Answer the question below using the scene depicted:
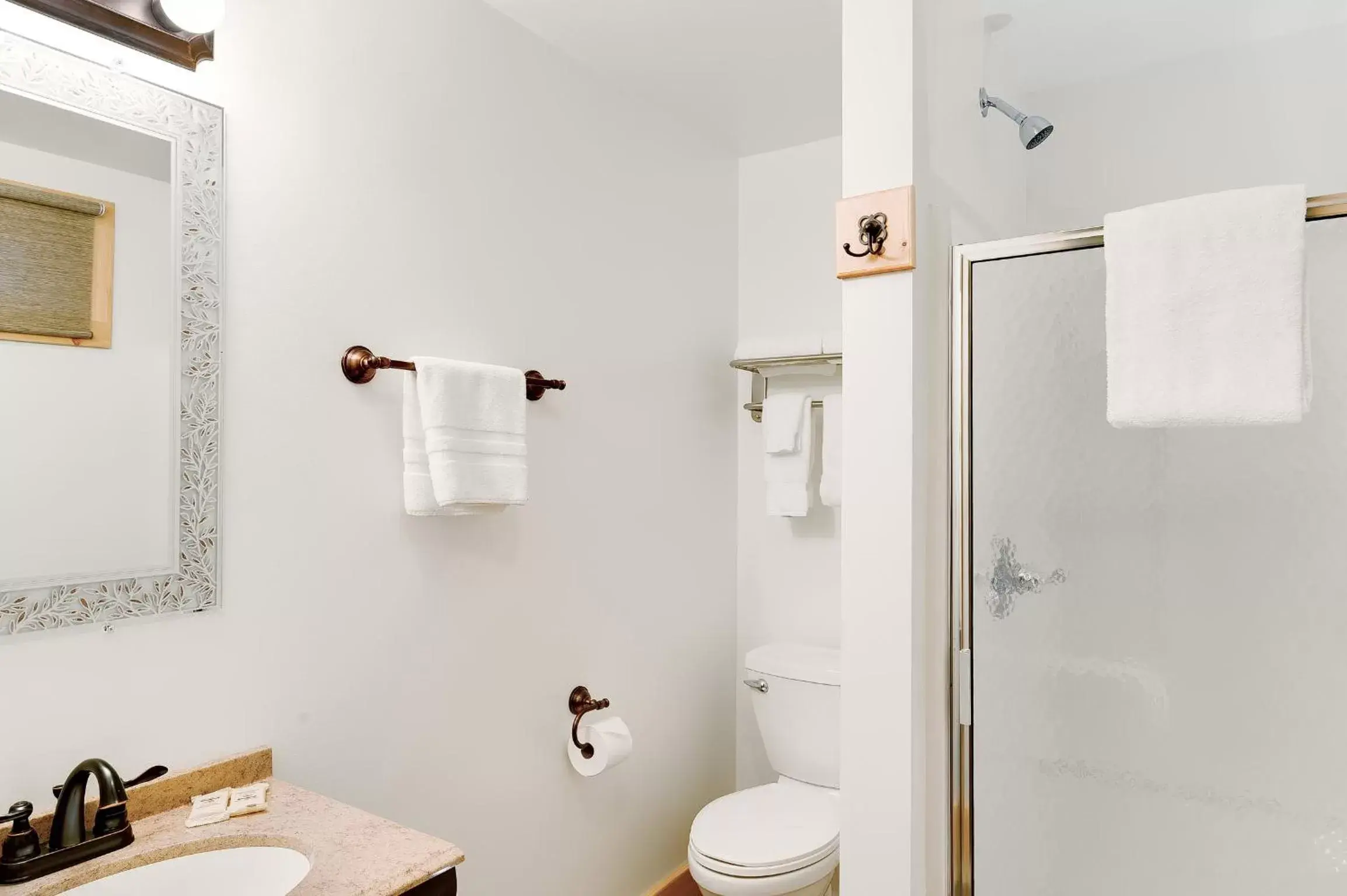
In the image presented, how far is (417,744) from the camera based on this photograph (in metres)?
1.75

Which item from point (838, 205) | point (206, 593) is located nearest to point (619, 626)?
point (206, 593)

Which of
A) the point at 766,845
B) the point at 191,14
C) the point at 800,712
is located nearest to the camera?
the point at 191,14

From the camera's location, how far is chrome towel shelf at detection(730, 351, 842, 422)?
249 centimetres

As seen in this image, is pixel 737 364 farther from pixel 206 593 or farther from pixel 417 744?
pixel 206 593

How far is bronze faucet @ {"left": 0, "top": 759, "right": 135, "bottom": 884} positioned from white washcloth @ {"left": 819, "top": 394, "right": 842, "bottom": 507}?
1824 mm

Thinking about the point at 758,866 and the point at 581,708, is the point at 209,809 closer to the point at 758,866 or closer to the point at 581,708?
the point at 581,708

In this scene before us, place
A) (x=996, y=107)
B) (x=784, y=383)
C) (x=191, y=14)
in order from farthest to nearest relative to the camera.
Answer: (x=784, y=383) → (x=996, y=107) → (x=191, y=14)

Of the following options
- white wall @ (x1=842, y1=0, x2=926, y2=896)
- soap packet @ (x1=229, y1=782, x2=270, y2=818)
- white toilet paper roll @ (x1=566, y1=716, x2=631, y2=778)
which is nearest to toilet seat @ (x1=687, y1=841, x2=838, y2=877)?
white toilet paper roll @ (x1=566, y1=716, x2=631, y2=778)

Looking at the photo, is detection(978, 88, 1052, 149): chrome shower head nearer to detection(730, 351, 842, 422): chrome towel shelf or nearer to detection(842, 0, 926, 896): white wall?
detection(842, 0, 926, 896): white wall

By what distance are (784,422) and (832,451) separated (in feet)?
0.57

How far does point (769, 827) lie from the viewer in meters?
2.06

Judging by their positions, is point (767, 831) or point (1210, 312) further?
point (767, 831)

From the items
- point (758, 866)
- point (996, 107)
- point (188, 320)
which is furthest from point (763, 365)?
point (188, 320)

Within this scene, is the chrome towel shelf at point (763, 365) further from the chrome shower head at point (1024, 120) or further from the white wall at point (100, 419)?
the white wall at point (100, 419)
